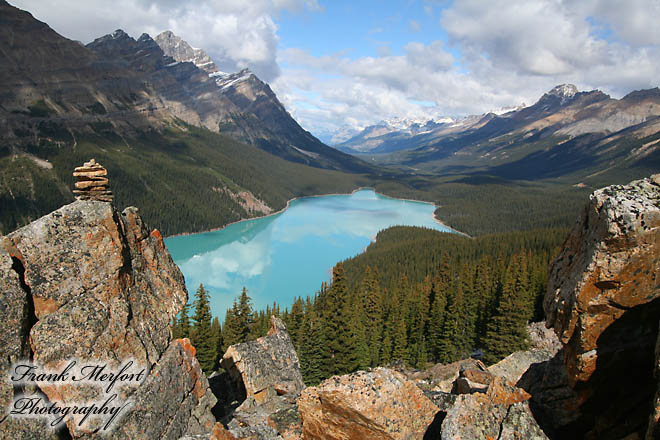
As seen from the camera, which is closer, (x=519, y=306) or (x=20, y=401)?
(x=20, y=401)

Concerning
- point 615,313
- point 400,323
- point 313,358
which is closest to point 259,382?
point 615,313

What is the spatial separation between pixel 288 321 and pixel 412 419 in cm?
3481

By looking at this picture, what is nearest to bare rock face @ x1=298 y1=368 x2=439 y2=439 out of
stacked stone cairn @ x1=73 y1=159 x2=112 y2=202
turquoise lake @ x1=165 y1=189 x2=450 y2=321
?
stacked stone cairn @ x1=73 y1=159 x2=112 y2=202

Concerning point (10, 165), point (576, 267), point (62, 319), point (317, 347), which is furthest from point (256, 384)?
point (10, 165)

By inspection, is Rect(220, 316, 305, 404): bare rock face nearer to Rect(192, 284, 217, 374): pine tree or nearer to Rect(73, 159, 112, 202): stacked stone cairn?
Rect(73, 159, 112, 202): stacked stone cairn

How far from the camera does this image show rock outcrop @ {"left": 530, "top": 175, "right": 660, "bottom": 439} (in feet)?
19.9

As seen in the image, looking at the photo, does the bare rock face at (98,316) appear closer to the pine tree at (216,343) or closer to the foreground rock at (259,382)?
the foreground rock at (259,382)

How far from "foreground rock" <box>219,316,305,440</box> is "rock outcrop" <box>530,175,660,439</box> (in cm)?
670

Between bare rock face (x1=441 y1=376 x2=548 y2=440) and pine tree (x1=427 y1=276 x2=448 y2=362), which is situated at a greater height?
bare rock face (x1=441 y1=376 x2=548 y2=440)

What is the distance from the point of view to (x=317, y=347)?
31.1 m

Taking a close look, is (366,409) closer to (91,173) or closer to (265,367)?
(91,173)

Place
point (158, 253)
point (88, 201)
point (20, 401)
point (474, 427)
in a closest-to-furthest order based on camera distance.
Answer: point (474, 427), point (20, 401), point (88, 201), point (158, 253)

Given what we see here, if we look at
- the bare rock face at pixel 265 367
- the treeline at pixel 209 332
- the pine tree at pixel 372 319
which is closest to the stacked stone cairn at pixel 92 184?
the bare rock face at pixel 265 367

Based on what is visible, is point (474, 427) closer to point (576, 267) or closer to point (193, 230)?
point (576, 267)
